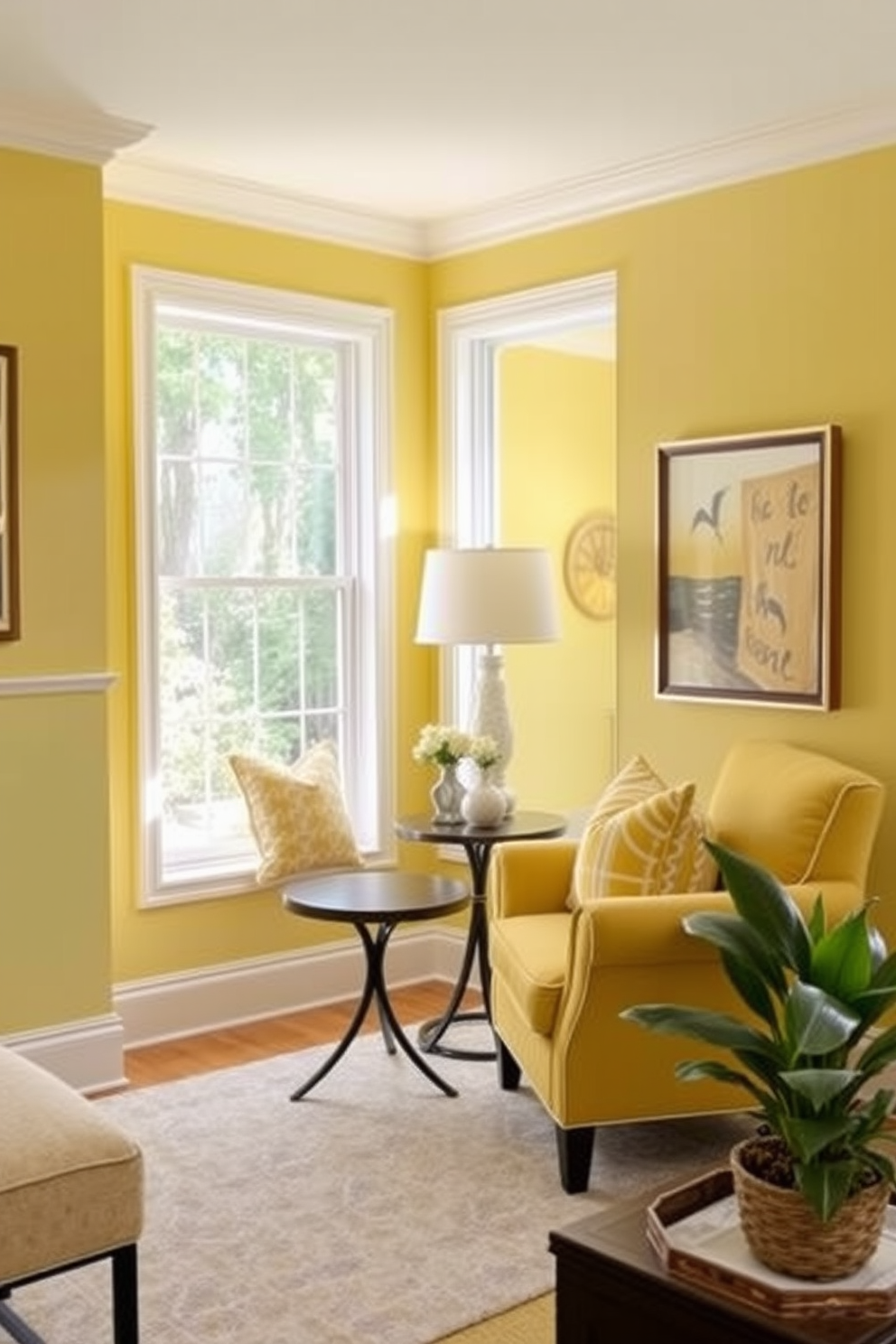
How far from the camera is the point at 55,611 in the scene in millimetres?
4164

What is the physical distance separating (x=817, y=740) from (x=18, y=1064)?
236 centimetres

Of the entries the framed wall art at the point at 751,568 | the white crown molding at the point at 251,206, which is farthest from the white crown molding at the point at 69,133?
the framed wall art at the point at 751,568

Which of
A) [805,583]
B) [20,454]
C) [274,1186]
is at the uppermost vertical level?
[20,454]

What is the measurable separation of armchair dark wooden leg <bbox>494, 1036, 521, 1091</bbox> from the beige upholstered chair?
1697 mm

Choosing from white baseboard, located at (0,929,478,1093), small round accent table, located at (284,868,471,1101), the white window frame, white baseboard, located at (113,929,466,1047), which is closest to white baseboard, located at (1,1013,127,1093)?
white baseboard, located at (0,929,478,1093)

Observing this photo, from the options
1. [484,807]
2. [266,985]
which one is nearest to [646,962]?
[484,807]

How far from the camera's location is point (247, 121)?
418cm

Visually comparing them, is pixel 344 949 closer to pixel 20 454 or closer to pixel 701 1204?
pixel 20 454

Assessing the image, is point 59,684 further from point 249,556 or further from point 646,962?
point 646,962

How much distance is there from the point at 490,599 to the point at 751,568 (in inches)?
30.7

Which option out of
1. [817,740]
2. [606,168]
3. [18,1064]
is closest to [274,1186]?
[18,1064]

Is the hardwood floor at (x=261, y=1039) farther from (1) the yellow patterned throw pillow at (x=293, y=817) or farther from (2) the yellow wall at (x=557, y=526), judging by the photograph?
(2) the yellow wall at (x=557, y=526)

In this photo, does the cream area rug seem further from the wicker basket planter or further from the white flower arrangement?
the wicker basket planter

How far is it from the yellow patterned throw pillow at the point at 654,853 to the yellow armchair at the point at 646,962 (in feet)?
0.18
